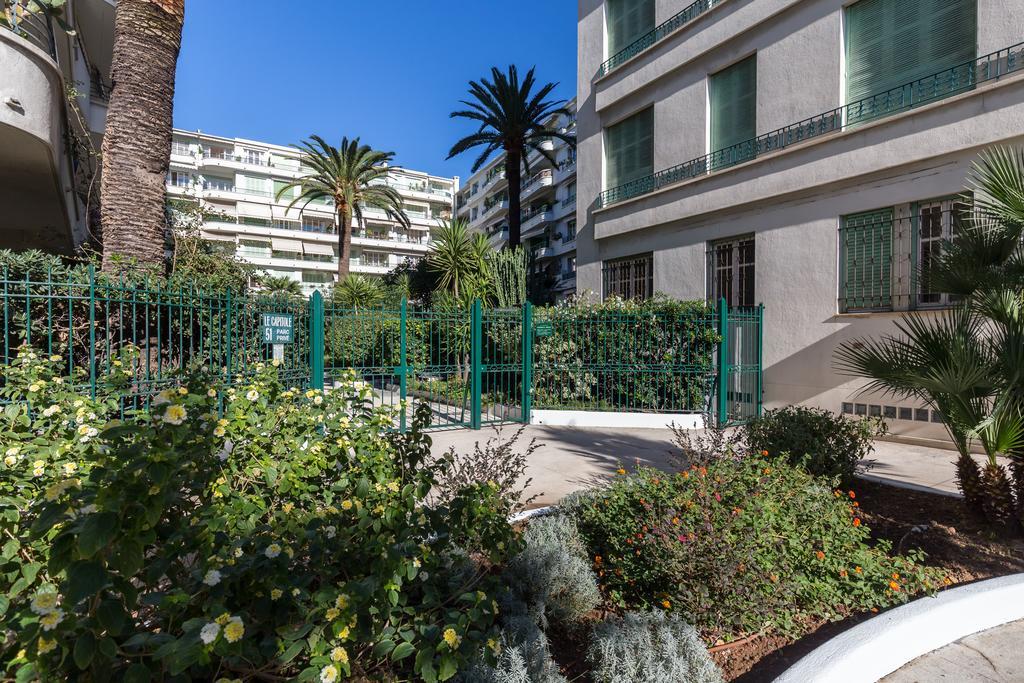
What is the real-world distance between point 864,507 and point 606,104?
45.7ft

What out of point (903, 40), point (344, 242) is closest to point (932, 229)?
point (903, 40)

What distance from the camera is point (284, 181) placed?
195ft

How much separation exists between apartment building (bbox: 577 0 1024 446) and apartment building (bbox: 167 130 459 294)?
3955 centimetres

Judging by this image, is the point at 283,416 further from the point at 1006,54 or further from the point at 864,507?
the point at 1006,54

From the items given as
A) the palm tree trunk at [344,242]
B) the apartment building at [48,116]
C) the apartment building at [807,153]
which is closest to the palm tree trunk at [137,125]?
the apartment building at [48,116]

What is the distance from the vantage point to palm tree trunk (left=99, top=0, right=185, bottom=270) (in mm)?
7551

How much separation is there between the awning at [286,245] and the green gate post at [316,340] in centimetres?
5367

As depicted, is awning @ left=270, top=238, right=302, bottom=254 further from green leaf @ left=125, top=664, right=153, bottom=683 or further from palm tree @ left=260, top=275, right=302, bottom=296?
green leaf @ left=125, top=664, right=153, bottom=683

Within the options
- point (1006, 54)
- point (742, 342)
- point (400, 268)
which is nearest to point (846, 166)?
point (1006, 54)

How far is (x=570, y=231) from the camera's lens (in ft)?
143

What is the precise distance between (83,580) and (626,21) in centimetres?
1782

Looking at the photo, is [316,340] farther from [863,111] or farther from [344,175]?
[344,175]

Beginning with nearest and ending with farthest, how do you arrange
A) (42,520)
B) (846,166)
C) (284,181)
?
(42,520) < (846,166) < (284,181)

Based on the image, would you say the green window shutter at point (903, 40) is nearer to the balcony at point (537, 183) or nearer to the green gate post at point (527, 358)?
the green gate post at point (527, 358)
